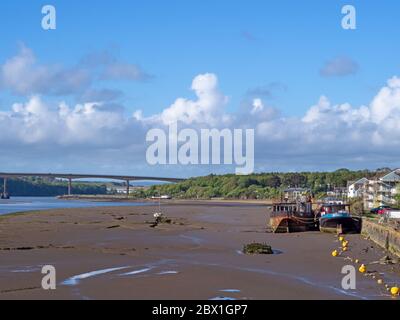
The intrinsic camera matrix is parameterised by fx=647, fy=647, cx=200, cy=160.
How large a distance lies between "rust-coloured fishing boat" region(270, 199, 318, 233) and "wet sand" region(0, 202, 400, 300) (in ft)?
13.4

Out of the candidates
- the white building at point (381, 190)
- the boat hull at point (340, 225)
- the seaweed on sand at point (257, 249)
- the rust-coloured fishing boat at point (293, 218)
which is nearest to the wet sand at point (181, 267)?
the seaweed on sand at point (257, 249)

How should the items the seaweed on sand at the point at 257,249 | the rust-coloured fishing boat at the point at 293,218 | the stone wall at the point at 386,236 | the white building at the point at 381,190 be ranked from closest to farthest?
the seaweed on sand at the point at 257,249
the stone wall at the point at 386,236
the rust-coloured fishing boat at the point at 293,218
the white building at the point at 381,190

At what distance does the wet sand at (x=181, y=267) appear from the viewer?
19.5m

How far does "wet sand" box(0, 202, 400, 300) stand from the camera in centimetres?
1955

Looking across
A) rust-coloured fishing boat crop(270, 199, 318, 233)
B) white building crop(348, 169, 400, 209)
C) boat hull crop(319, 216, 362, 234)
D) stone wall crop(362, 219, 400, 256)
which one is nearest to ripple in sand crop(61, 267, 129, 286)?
stone wall crop(362, 219, 400, 256)

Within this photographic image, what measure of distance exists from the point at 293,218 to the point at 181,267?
2290cm

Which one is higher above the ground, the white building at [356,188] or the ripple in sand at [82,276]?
the white building at [356,188]

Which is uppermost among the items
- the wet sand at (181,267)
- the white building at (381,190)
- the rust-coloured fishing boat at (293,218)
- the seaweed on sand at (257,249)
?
the white building at (381,190)

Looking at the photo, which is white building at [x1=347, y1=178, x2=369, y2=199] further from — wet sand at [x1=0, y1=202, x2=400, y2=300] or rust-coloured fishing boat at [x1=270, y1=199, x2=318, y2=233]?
wet sand at [x1=0, y1=202, x2=400, y2=300]

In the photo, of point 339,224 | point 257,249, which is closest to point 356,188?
point 339,224

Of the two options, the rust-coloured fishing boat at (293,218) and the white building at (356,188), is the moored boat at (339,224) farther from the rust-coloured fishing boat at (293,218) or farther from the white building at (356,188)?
the white building at (356,188)

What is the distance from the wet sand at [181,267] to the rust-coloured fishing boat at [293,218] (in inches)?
160

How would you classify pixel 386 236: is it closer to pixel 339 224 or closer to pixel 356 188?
pixel 339 224
